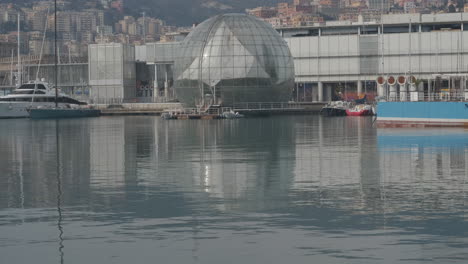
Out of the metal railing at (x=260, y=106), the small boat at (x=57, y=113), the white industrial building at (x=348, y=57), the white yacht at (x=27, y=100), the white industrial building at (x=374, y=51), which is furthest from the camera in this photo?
the white industrial building at (x=348, y=57)

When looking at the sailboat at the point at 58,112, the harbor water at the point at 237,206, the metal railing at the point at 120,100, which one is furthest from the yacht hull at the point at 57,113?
the harbor water at the point at 237,206

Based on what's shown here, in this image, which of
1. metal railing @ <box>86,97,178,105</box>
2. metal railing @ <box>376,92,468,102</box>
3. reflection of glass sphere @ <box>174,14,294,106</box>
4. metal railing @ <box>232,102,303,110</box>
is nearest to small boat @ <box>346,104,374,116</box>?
metal railing @ <box>232,102,303,110</box>

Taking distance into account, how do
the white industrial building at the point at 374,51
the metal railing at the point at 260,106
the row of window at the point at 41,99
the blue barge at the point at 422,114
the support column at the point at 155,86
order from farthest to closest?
the support column at the point at 155,86
the white industrial building at the point at 374,51
the row of window at the point at 41,99
the metal railing at the point at 260,106
the blue barge at the point at 422,114

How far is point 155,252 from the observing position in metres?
19.1

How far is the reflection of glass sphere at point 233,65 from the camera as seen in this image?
11331 centimetres

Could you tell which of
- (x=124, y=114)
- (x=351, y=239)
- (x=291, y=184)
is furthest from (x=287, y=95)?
(x=351, y=239)

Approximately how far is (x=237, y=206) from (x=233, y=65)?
292 feet

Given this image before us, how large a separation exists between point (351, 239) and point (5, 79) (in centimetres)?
17490

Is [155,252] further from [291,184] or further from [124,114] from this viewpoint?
[124,114]

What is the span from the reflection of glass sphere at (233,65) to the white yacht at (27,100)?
20.0m

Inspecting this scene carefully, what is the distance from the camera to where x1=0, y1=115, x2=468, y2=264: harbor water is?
62.4 ft

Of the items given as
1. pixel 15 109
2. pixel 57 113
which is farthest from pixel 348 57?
pixel 15 109

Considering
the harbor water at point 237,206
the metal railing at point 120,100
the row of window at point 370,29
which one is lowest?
the harbor water at point 237,206

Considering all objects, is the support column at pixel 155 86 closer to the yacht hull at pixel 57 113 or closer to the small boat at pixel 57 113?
the small boat at pixel 57 113
